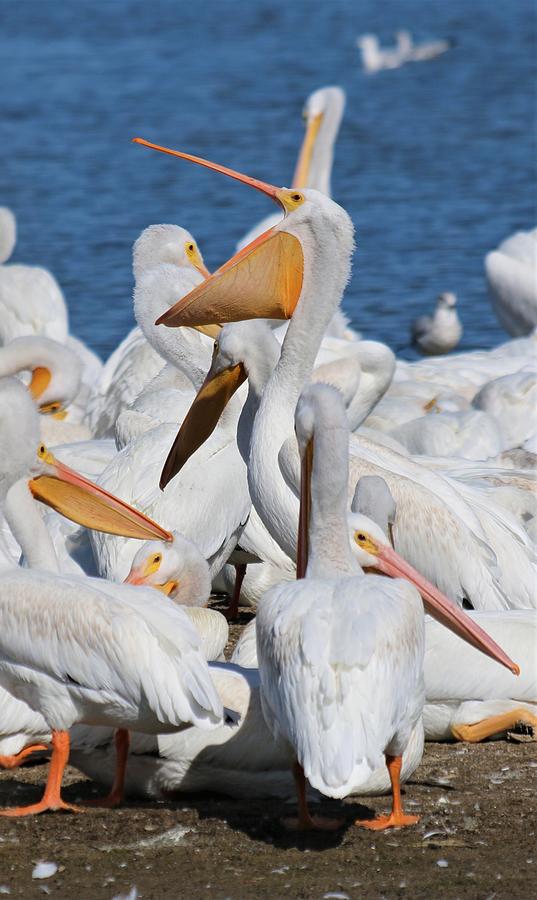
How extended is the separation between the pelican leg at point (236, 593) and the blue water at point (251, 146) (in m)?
5.78

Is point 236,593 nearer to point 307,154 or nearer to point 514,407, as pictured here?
point 514,407

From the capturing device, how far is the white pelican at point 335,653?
3.44 m

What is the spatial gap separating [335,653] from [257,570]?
7.42 feet

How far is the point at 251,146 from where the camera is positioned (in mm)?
17984

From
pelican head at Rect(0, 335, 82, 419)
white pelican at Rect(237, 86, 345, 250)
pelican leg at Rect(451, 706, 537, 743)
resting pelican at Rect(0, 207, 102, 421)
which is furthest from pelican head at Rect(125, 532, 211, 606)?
white pelican at Rect(237, 86, 345, 250)

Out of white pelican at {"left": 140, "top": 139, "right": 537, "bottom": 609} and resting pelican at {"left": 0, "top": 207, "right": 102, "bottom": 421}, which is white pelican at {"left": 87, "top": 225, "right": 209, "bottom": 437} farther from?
resting pelican at {"left": 0, "top": 207, "right": 102, "bottom": 421}

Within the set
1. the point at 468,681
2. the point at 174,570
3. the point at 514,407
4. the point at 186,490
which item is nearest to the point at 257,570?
the point at 186,490

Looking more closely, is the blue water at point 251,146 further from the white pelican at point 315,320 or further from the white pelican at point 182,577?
the white pelican at point 182,577

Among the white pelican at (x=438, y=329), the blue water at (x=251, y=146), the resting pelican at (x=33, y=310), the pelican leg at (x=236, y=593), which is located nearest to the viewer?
the pelican leg at (x=236, y=593)

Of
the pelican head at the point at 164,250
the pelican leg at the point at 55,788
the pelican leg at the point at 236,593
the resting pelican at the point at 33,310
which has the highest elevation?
the pelican head at the point at 164,250

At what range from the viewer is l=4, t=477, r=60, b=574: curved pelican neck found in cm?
426

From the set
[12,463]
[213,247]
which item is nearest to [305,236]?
[12,463]

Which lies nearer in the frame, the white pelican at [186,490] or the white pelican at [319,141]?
the white pelican at [186,490]

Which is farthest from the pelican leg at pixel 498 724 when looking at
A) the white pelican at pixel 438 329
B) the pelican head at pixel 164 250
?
the white pelican at pixel 438 329
